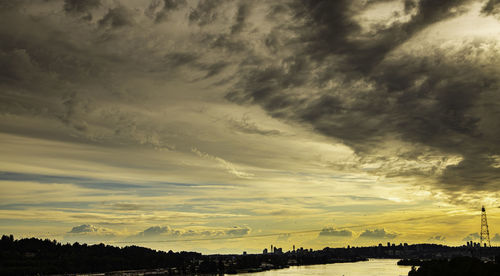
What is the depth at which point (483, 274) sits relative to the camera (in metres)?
111

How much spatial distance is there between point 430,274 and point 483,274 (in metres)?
30.1

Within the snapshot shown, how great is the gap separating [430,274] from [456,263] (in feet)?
30.6

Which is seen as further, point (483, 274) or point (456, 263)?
point (456, 263)

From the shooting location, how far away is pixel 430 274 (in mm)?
139875

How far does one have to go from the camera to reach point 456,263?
5595 inches

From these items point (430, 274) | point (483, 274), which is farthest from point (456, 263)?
point (483, 274)

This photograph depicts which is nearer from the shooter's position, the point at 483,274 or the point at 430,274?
the point at 483,274

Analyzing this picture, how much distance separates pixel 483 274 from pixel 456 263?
3246 cm

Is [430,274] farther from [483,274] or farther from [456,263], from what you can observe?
[483,274]
